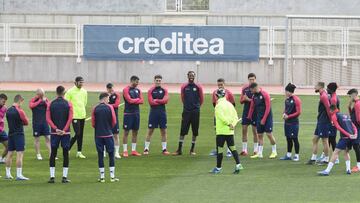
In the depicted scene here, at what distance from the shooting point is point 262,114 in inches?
1059

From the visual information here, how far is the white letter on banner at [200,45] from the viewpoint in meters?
48.3

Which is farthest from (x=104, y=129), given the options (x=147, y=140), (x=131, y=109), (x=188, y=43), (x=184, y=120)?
(x=188, y=43)

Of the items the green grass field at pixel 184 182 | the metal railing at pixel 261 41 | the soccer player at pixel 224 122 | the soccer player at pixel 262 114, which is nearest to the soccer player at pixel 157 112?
the green grass field at pixel 184 182

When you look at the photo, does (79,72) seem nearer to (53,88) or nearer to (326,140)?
(53,88)

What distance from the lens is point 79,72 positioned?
49.9 m

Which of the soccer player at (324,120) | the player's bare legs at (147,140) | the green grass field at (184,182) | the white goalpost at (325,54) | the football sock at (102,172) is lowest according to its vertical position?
the green grass field at (184,182)

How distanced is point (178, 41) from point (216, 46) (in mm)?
1816

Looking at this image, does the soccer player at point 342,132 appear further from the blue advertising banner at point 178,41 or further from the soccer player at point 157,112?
the blue advertising banner at point 178,41

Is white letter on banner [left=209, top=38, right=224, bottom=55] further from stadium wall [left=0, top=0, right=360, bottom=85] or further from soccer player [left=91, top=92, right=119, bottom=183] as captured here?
soccer player [left=91, top=92, right=119, bottom=183]

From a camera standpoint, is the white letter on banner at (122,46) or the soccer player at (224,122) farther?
the white letter on banner at (122,46)

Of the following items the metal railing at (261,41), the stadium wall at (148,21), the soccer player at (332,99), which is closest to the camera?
the soccer player at (332,99)

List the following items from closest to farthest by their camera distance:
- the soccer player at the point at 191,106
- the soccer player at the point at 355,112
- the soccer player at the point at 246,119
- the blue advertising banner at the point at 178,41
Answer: the soccer player at the point at 355,112 → the soccer player at the point at 246,119 → the soccer player at the point at 191,106 → the blue advertising banner at the point at 178,41

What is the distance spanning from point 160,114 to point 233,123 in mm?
4343

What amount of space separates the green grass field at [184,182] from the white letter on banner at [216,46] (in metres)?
19.5
